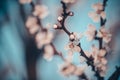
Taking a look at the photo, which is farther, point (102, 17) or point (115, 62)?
point (115, 62)

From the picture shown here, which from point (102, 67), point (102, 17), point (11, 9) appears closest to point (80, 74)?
point (102, 67)

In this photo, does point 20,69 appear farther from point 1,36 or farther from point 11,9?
point 11,9

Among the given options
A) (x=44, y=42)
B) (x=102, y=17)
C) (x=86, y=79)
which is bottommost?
(x=86, y=79)

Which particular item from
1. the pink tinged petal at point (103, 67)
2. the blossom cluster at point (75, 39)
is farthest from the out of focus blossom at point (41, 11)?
the pink tinged petal at point (103, 67)

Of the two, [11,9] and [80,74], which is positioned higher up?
[11,9]

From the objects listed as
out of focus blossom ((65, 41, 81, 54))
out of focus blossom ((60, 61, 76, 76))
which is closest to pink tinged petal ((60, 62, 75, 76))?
out of focus blossom ((60, 61, 76, 76))

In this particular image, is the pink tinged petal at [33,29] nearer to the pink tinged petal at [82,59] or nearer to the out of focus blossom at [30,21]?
the out of focus blossom at [30,21]
